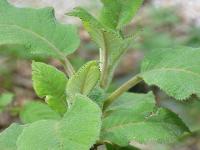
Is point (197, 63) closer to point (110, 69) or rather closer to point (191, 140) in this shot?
point (110, 69)

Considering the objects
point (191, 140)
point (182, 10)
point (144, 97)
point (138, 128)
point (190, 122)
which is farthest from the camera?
point (182, 10)

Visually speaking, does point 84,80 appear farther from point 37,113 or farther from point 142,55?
point 142,55

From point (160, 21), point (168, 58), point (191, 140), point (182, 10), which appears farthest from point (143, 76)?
point (182, 10)

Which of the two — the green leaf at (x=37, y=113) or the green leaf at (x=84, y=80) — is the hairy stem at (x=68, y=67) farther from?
the green leaf at (x=37, y=113)

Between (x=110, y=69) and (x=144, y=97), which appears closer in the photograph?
(x=110, y=69)

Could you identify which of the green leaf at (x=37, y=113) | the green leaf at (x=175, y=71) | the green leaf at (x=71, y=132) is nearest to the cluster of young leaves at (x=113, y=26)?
the green leaf at (x=175, y=71)

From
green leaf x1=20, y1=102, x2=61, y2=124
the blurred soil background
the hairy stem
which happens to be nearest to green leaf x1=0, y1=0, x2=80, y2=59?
the hairy stem

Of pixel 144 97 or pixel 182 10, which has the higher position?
pixel 144 97
